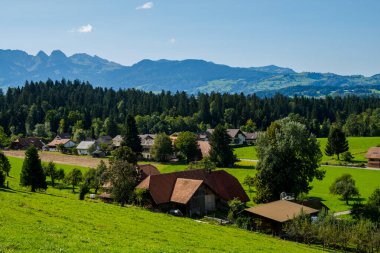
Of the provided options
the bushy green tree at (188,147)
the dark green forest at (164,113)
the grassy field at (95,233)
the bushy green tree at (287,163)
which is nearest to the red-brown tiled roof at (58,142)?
the dark green forest at (164,113)

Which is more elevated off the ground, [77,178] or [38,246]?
[38,246]

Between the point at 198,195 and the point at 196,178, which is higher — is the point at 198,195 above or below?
below

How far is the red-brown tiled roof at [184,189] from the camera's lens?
49981mm

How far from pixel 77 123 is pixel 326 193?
375ft

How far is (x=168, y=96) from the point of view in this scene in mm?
179375

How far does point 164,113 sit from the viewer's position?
165625 millimetres

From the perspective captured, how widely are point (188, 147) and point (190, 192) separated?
148ft

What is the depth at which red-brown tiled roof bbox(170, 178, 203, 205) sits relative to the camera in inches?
Result: 1968

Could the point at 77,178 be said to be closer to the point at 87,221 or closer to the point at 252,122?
the point at 87,221

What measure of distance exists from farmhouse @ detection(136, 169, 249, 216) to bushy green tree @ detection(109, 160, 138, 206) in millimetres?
2420

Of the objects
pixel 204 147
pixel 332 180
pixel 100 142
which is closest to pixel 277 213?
pixel 332 180

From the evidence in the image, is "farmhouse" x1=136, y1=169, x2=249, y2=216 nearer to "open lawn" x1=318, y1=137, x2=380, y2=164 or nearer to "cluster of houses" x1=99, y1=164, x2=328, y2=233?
"cluster of houses" x1=99, y1=164, x2=328, y2=233

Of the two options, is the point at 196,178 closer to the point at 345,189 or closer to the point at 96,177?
the point at 96,177

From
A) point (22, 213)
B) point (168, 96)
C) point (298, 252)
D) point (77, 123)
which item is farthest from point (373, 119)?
point (22, 213)
